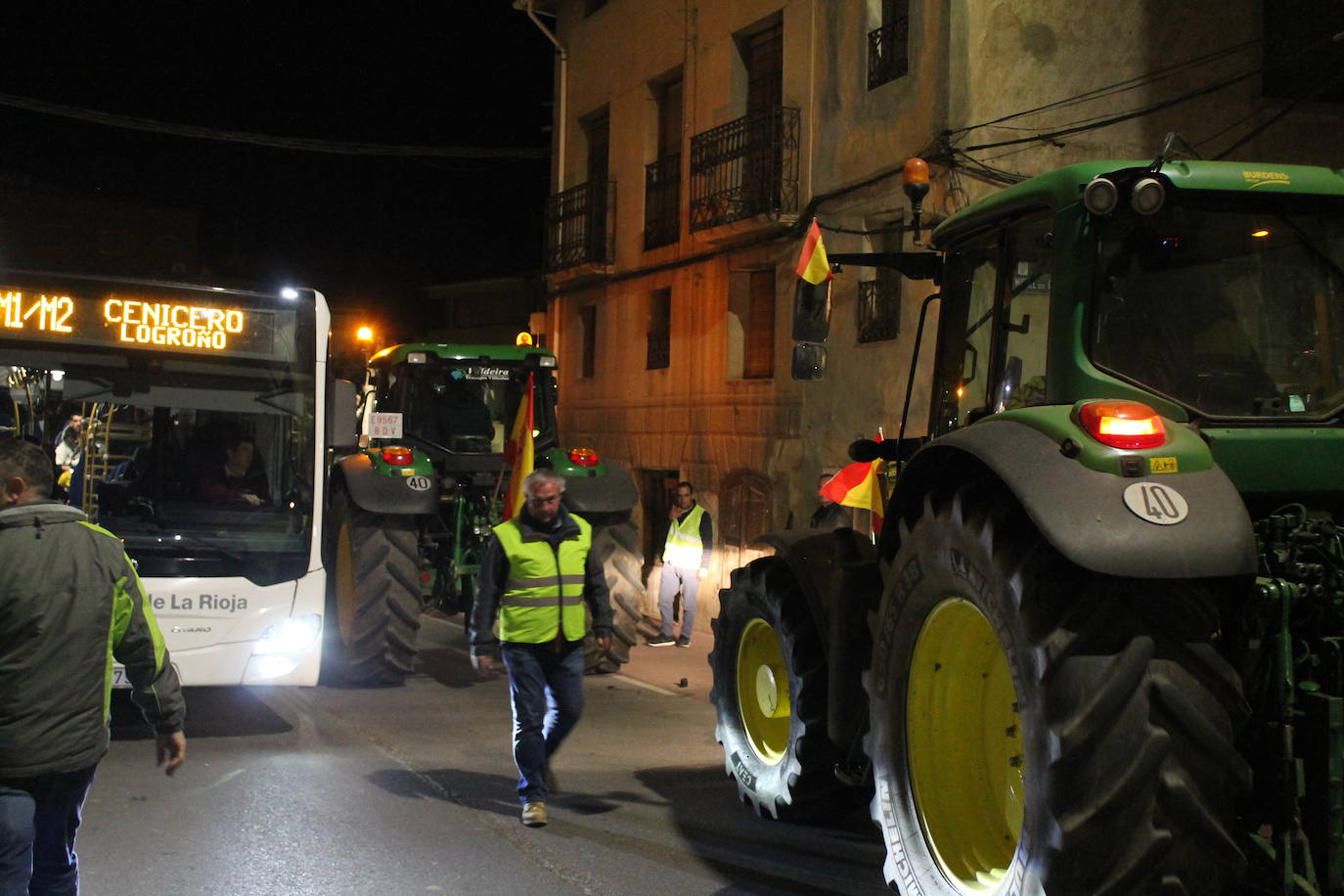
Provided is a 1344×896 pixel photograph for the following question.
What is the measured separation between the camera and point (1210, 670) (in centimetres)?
375

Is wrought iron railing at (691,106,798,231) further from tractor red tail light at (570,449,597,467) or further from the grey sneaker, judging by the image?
the grey sneaker

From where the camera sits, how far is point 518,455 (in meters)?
11.4

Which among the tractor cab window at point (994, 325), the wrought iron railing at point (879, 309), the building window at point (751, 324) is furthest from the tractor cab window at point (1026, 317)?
the building window at point (751, 324)

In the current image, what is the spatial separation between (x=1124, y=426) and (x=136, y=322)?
6546 mm

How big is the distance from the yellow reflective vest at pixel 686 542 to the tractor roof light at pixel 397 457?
3941 mm

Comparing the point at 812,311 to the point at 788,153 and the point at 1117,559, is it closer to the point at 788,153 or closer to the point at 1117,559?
the point at 1117,559

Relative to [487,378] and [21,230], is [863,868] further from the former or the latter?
[21,230]

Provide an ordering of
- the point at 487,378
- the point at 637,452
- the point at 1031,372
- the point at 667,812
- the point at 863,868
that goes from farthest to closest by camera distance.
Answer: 1. the point at 637,452
2. the point at 487,378
3. the point at 667,812
4. the point at 863,868
5. the point at 1031,372

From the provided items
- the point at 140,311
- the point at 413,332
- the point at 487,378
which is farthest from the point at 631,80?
the point at 413,332

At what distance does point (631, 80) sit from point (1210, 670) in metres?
18.4

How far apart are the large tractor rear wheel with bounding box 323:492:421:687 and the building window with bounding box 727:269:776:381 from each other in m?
7.47

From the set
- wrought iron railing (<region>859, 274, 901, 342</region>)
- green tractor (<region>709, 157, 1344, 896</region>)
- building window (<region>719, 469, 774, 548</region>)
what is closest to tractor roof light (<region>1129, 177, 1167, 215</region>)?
green tractor (<region>709, 157, 1344, 896</region>)

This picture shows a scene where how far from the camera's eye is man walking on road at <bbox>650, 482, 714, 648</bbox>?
569 inches

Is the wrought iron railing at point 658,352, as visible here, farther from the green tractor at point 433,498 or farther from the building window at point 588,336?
the green tractor at point 433,498
